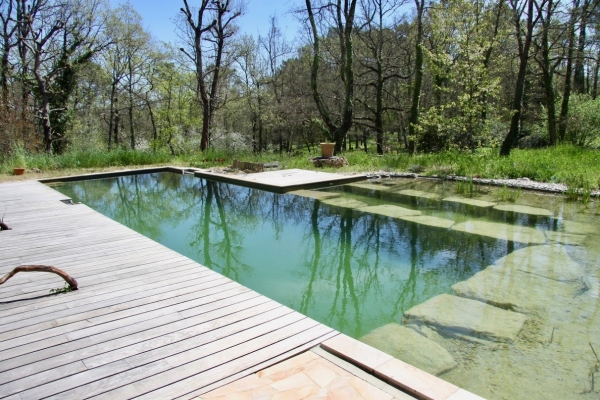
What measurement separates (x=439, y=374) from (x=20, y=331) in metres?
2.22

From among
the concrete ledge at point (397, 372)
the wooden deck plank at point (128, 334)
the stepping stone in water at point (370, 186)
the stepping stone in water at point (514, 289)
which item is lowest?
the stepping stone in water at point (514, 289)

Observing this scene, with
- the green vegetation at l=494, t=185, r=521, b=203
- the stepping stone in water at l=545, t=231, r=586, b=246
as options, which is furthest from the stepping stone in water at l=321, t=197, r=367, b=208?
the stepping stone in water at l=545, t=231, r=586, b=246

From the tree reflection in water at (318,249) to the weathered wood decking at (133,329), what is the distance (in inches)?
32.0

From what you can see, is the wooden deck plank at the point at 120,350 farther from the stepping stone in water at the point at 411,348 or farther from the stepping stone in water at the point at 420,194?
the stepping stone in water at the point at 420,194

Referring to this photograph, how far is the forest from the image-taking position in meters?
9.52

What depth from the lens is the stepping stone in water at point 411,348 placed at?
2.14m

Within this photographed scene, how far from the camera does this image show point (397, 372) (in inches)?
65.6

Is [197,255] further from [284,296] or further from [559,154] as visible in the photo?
[559,154]

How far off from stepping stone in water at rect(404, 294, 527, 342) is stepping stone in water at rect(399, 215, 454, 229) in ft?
7.42

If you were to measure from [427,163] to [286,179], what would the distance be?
140 inches

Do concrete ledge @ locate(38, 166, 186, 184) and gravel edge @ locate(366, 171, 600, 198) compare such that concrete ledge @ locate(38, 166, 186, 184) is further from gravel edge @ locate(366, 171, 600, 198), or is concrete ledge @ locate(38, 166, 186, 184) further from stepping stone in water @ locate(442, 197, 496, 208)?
stepping stone in water @ locate(442, 197, 496, 208)

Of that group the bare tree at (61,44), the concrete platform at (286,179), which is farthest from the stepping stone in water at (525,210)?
the bare tree at (61,44)

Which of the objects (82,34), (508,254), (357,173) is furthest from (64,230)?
(82,34)

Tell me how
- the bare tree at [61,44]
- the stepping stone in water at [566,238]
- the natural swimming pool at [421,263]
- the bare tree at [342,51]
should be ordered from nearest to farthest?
the natural swimming pool at [421,263]
the stepping stone in water at [566,238]
the bare tree at [342,51]
the bare tree at [61,44]
